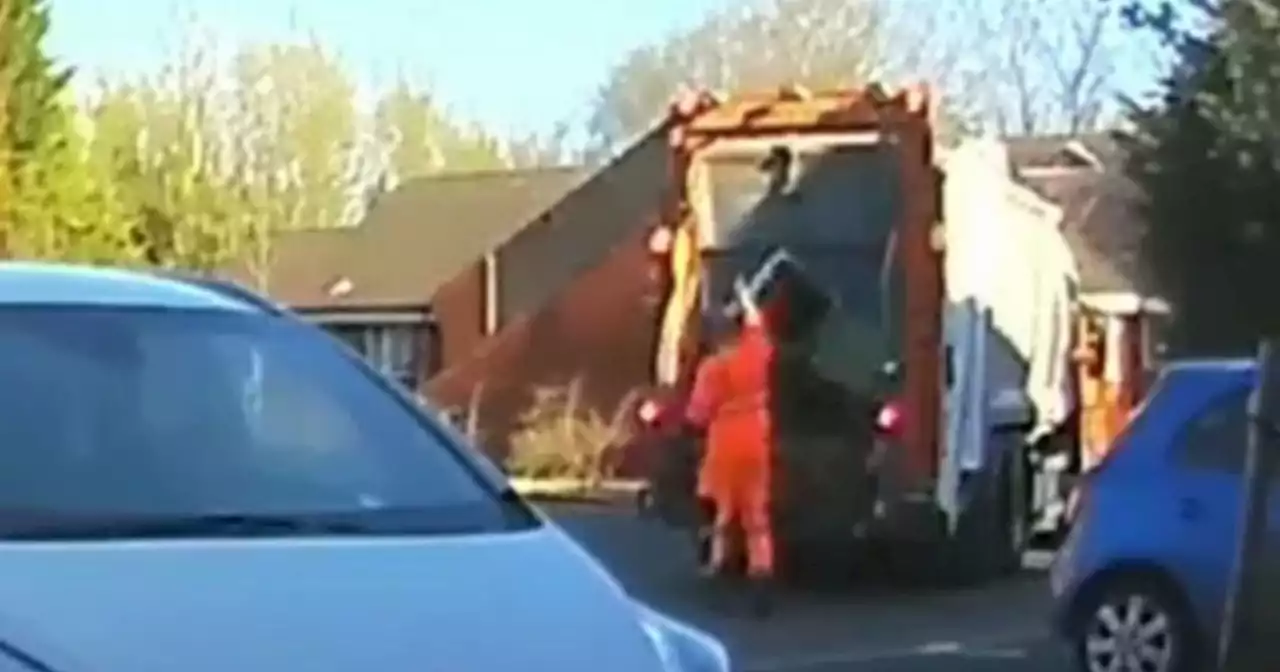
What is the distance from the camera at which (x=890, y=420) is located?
67.9ft

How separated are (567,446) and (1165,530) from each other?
25.6 metres

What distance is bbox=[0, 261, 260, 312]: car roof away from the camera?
7109 millimetres

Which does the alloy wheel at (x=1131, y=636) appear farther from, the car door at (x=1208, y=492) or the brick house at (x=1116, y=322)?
the brick house at (x=1116, y=322)

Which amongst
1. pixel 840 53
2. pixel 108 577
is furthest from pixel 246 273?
pixel 108 577

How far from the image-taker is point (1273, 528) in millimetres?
14133

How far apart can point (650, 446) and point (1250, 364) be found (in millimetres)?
6724

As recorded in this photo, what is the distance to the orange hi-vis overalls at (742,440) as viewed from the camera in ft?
61.2

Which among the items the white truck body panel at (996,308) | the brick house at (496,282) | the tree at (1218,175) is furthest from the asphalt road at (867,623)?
the brick house at (496,282)

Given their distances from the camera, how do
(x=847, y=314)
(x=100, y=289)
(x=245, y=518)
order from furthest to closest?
(x=847, y=314)
(x=100, y=289)
(x=245, y=518)

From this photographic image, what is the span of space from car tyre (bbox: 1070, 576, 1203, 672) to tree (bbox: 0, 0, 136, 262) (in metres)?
24.3

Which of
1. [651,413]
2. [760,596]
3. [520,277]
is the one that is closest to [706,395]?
[760,596]

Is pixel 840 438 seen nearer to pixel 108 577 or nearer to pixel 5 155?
pixel 108 577

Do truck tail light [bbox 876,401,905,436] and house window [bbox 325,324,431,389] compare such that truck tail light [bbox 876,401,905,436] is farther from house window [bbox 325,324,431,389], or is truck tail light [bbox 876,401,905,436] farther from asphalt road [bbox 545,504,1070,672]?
house window [bbox 325,324,431,389]

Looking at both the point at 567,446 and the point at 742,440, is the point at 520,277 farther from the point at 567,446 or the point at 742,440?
the point at 742,440
